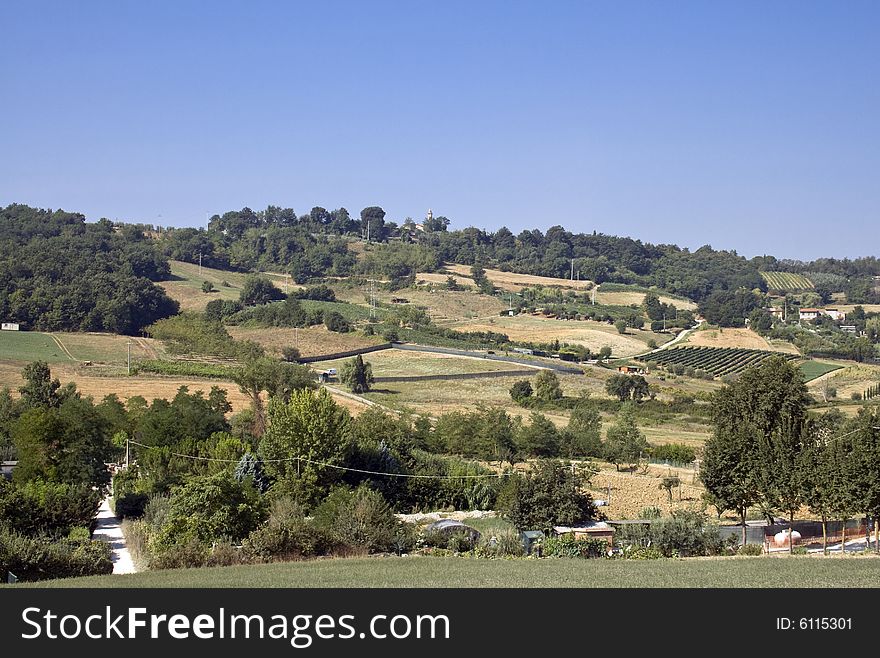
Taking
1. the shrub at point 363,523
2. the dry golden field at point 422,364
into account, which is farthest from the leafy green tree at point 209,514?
the dry golden field at point 422,364

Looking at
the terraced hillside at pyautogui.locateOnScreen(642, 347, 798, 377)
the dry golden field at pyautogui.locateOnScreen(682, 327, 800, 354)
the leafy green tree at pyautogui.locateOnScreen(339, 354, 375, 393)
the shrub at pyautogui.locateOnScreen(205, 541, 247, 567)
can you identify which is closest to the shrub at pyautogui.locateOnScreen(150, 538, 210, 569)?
the shrub at pyautogui.locateOnScreen(205, 541, 247, 567)

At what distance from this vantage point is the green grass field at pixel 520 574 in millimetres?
16188

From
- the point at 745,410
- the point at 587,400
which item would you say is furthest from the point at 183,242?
the point at 745,410

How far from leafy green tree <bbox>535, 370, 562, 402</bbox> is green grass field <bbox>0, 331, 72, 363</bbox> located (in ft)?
116

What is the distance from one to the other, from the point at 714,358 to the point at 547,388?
34.5 meters

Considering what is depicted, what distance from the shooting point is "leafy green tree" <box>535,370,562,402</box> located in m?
65.0

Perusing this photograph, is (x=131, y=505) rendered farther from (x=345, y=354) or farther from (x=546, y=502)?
(x=345, y=354)

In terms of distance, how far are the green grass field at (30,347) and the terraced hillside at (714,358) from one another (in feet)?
167

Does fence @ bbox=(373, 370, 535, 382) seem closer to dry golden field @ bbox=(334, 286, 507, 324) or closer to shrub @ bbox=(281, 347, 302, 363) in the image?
shrub @ bbox=(281, 347, 302, 363)

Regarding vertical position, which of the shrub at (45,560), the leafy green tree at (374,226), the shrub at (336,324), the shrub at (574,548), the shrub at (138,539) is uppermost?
the leafy green tree at (374,226)

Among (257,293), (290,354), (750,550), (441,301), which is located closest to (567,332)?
(441,301)

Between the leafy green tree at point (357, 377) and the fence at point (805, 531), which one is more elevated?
the leafy green tree at point (357, 377)

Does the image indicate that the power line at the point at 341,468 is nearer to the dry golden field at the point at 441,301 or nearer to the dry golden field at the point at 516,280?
the dry golden field at the point at 441,301
